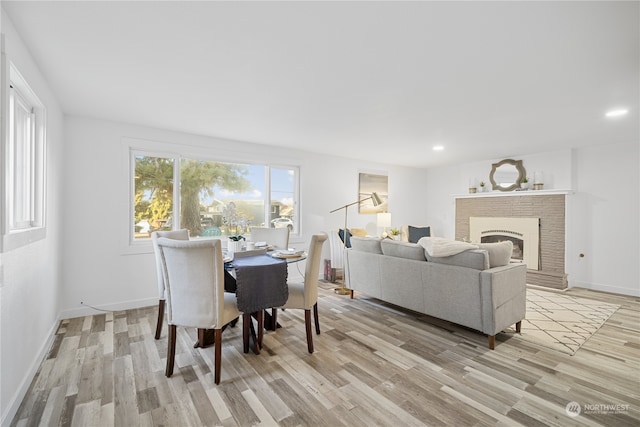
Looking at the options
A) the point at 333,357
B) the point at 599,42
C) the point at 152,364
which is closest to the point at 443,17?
the point at 599,42

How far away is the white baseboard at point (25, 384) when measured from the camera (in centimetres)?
169

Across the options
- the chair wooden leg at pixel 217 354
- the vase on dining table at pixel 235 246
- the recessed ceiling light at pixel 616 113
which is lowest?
the chair wooden leg at pixel 217 354

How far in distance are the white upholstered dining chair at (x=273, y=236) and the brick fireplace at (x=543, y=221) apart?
447 cm

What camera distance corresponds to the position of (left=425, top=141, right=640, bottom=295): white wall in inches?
180

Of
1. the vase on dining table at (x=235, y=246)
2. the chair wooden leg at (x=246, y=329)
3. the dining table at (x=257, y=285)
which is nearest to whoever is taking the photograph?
the dining table at (x=257, y=285)

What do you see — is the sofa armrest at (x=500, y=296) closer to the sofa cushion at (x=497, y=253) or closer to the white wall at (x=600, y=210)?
the sofa cushion at (x=497, y=253)

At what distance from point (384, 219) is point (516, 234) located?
2.48 metres

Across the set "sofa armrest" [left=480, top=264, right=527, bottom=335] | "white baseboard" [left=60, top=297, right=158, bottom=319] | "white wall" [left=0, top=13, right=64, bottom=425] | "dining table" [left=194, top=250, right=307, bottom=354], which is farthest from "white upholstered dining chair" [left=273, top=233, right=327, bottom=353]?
"white baseboard" [left=60, top=297, right=158, bottom=319]

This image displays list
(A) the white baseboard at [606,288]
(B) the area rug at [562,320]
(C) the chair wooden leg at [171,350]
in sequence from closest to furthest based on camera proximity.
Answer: (C) the chair wooden leg at [171,350]
(B) the area rug at [562,320]
(A) the white baseboard at [606,288]

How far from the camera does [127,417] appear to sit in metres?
1.77

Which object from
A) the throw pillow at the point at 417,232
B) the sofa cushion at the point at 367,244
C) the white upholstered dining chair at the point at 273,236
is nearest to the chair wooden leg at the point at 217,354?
the white upholstered dining chair at the point at 273,236

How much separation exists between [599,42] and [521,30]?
0.61 metres

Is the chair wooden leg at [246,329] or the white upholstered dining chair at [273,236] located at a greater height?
the white upholstered dining chair at [273,236]

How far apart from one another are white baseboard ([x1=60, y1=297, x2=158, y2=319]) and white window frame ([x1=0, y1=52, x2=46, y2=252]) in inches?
54.8
